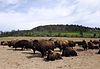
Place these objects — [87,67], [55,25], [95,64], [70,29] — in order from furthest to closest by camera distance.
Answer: [55,25], [70,29], [95,64], [87,67]

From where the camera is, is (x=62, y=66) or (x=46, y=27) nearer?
(x=62, y=66)

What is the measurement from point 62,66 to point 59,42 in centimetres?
1292

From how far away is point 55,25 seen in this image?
14512 cm

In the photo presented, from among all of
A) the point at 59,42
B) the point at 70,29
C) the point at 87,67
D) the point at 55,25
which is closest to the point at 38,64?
the point at 87,67

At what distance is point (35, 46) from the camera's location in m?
30.0

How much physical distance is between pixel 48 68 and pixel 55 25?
4870 inches

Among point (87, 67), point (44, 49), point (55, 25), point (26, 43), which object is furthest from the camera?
point (55, 25)

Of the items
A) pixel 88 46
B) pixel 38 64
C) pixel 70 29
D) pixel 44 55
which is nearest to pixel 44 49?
pixel 44 55

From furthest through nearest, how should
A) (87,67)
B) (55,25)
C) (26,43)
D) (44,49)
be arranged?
(55,25)
(26,43)
(44,49)
(87,67)

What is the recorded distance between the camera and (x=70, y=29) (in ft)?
443

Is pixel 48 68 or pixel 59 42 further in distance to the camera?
pixel 59 42

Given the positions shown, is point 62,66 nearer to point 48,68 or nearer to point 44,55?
point 48,68

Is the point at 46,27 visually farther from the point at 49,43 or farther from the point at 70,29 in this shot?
the point at 49,43

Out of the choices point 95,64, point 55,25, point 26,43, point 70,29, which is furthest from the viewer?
point 55,25
